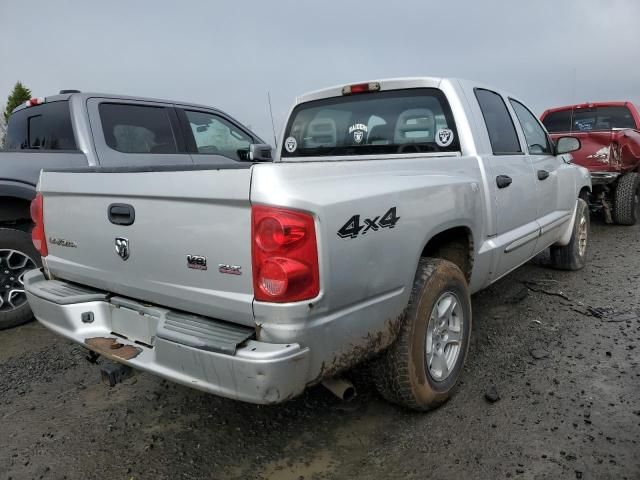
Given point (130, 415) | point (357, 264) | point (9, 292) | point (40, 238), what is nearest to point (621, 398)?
point (357, 264)

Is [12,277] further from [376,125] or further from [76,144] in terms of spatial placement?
[376,125]

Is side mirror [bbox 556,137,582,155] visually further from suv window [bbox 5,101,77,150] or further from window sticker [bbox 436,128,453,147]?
suv window [bbox 5,101,77,150]

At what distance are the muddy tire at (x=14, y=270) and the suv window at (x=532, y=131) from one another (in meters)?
4.18

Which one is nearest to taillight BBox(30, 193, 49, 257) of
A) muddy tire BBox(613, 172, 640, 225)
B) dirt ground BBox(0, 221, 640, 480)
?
dirt ground BBox(0, 221, 640, 480)

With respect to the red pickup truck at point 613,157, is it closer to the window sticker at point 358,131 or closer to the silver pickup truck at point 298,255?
the silver pickup truck at point 298,255

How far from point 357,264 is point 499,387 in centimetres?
149

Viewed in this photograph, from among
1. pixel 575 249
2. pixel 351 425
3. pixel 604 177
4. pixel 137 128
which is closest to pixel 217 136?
pixel 137 128

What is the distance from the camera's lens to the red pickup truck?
23.2 feet

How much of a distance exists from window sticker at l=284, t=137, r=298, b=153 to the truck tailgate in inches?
70.7

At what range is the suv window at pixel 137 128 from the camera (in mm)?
4469

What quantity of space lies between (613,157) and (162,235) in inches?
275

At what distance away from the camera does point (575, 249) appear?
512cm

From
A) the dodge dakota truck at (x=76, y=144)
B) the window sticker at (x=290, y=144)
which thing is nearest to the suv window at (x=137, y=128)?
the dodge dakota truck at (x=76, y=144)

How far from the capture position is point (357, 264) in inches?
79.1
